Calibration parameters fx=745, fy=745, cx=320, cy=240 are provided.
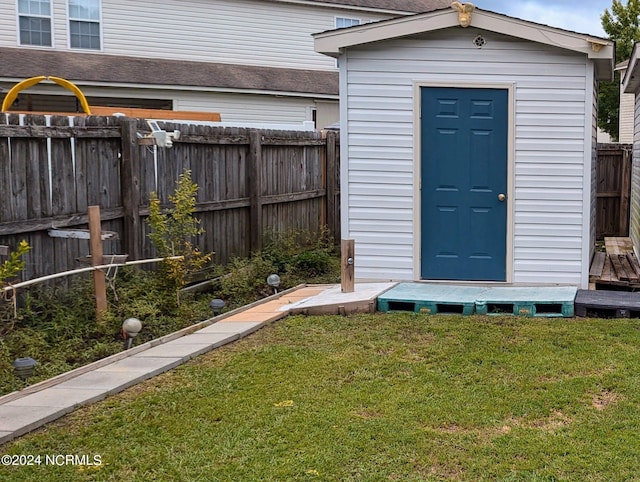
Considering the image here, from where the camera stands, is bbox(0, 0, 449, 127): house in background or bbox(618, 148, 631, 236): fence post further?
bbox(0, 0, 449, 127): house in background

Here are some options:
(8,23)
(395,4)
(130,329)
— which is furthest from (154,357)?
(395,4)

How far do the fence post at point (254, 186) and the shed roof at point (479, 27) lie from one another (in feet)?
6.70

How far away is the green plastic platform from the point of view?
7242mm

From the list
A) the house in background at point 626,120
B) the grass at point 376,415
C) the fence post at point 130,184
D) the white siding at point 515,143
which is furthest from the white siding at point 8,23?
the house in background at point 626,120

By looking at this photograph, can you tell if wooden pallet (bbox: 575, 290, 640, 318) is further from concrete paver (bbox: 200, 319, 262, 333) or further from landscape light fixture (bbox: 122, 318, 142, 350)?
landscape light fixture (bbox: 122, 318, 142, 350)

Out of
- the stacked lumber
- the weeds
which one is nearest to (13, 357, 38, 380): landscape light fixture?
the weeds

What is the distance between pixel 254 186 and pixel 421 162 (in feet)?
8.60

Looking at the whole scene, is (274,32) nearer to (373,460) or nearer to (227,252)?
(227,252)

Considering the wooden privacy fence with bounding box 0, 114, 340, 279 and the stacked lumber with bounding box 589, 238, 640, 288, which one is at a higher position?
the wooden privacy fence with bounding box 0, 114, 340, 279

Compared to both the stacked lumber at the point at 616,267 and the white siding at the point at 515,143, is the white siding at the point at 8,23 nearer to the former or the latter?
the white siding at the point at 515,143

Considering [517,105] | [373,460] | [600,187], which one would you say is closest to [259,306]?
[517,105]

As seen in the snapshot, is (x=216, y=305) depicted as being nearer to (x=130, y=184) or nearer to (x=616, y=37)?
(x=130, y=184)

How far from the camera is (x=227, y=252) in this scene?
9398mm

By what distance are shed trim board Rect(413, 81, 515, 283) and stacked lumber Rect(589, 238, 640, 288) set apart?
1.10 m
